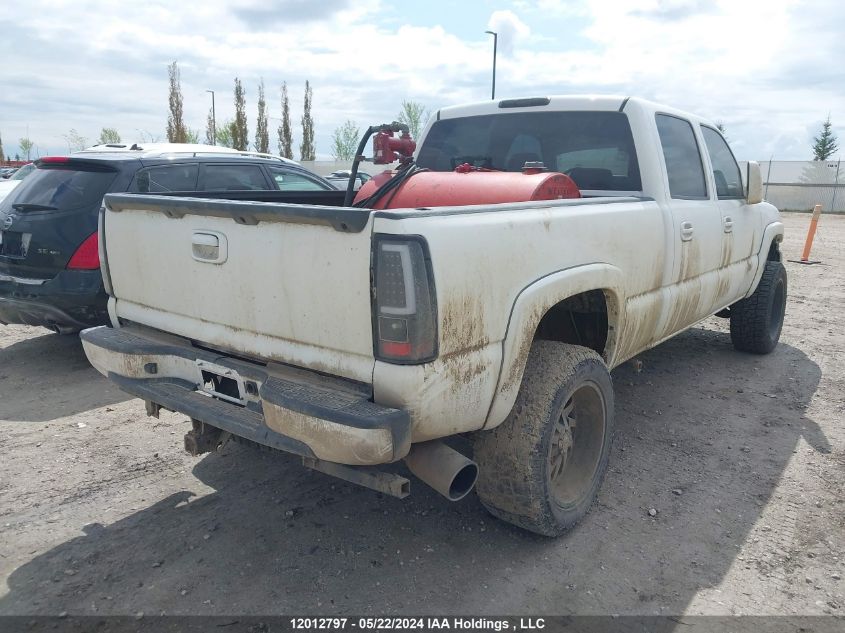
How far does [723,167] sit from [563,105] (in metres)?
1.59

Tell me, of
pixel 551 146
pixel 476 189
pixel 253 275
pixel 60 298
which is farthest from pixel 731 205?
pixel 60 298

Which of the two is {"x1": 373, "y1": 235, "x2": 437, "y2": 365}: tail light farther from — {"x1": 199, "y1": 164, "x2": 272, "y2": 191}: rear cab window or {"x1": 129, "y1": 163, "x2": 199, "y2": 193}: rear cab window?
{"x1": 199, "y1": 164, "x2": 272, "y2": 191}: rear cab window

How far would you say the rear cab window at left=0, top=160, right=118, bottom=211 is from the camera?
5.14 meters

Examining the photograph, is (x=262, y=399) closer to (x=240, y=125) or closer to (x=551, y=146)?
(x=551, y=146)

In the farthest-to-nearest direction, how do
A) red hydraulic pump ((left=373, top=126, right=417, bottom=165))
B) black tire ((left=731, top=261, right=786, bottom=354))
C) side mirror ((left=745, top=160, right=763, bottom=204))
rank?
black tire ((left=731, top=261, right=786, bottom=354)) < side mirror ((left=745, top=160, right=763, bottom=204)) < red hydraulic pump ((left=373, top=126, right=417, bottom=165))

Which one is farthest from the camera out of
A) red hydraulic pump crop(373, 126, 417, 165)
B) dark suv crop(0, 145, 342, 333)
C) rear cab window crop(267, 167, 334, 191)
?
rear cab window crop(267, 167, 334, 191)

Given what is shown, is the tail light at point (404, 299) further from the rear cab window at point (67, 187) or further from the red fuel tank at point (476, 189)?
the rear cab window at point (67, 187)

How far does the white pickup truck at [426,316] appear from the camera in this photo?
2.18 m

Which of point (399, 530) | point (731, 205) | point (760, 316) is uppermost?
point (731, 205)

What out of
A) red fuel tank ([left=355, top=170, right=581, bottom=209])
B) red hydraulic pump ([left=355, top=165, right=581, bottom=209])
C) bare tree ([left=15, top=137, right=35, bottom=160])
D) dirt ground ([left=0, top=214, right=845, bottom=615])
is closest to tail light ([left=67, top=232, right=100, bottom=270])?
dirt ground ([left=0, top=214, right=845, bottom=615])

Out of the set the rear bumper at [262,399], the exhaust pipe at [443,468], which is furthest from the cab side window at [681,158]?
the rear bumper at [262,399]

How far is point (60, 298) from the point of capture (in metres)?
4.93

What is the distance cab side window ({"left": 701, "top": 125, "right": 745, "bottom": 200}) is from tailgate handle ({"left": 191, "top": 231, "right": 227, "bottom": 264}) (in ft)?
11.5

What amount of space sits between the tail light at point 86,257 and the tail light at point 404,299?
3710 mm
